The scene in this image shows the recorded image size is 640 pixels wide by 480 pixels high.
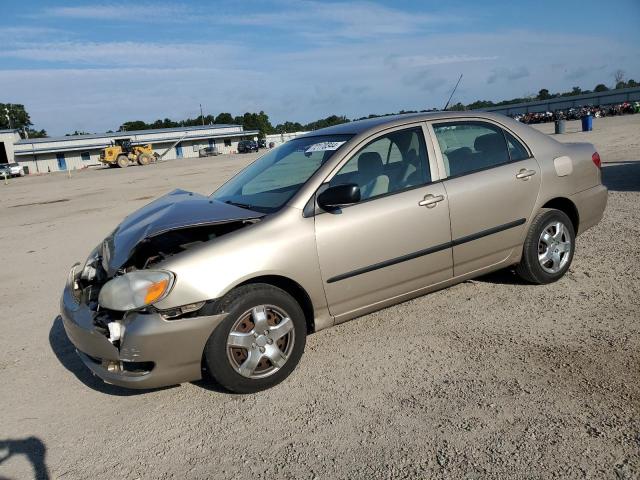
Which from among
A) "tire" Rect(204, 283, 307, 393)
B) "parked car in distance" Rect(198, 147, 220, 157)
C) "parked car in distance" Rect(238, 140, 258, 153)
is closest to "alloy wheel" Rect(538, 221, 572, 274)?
"tire" Rect(204, 283, 307, 393)

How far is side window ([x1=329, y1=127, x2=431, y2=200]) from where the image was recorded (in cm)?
376

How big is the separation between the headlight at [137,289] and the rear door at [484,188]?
7.35 ft

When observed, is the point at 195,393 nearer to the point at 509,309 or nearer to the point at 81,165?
the point at 509,309

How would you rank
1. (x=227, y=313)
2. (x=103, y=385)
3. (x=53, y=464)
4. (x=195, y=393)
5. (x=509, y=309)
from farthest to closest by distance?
(x=509, y=309), (x=103, y=385), (x=195, y=393), (x=227, y=313), (x=53, y=464)

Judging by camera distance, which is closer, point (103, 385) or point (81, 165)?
point (103, 385)

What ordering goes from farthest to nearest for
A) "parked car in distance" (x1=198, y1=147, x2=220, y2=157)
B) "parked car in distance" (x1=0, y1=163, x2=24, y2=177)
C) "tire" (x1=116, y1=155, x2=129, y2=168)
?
1. "parked car in distance" (x1=198, y1=147, x2=220, y2=157)
2. "tire" (x1=116, y1=155, x2=129, y2=168)
3. "parked car in distance" (x1=0, y1=163, x2=24, y2=177)

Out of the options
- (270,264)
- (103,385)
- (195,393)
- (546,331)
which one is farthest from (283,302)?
(546,331)

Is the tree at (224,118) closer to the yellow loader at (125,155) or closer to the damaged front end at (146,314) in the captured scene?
the yellow loader at (125,155)

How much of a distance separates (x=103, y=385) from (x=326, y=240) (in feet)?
6.30

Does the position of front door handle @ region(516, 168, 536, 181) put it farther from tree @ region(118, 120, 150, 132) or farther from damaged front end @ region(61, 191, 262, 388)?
tree @ region(118, 120, 150, 132)

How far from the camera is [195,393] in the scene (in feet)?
11.0

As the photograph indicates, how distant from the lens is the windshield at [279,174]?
3.74 meters

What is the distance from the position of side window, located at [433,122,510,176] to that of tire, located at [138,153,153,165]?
50.5 m

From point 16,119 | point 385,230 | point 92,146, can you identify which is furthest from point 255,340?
point 16,119
